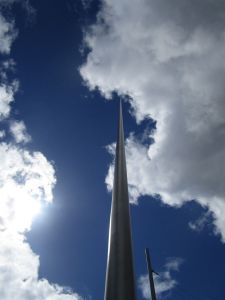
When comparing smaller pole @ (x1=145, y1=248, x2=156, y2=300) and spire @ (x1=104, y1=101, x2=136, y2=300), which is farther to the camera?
smaller pole @ (x1=145, y1=248, x2=156, y2=300)

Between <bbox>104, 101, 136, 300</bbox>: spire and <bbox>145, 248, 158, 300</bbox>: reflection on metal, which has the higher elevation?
<bbox>145, 248, 158, 300</bbox>: reflection on metal

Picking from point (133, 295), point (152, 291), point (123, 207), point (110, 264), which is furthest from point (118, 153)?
point (152, 291)

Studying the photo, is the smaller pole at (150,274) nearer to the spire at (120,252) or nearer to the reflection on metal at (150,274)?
the reflection on metal at (150,274)

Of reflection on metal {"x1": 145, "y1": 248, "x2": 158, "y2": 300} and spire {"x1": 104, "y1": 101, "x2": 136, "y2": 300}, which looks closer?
spire {"x1": 104, "y1": 101, "x2": 136, "y2": 300}

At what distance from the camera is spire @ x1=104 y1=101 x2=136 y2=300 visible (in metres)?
5.72

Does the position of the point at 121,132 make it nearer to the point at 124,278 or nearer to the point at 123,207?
the point at 123,207

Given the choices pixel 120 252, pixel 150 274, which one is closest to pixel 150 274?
pixel 150 274

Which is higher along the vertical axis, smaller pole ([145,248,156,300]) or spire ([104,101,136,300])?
smaller pole ([145,248,156,300])

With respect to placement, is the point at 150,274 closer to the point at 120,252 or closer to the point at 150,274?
the point at 150,274

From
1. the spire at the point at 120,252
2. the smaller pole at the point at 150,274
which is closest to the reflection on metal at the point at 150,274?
the smaller pole at the point at 150,274

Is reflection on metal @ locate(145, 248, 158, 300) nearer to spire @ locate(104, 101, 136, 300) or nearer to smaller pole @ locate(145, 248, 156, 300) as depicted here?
smaller pole @ locate(145, 248, 156, 300)

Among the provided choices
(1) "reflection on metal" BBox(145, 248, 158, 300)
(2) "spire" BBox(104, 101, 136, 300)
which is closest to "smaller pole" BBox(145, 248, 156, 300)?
(1) "reflection on metal" BBox(145, 248, 158, 300)

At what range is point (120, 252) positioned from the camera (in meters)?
6.37

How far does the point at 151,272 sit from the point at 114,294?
77.3ft
